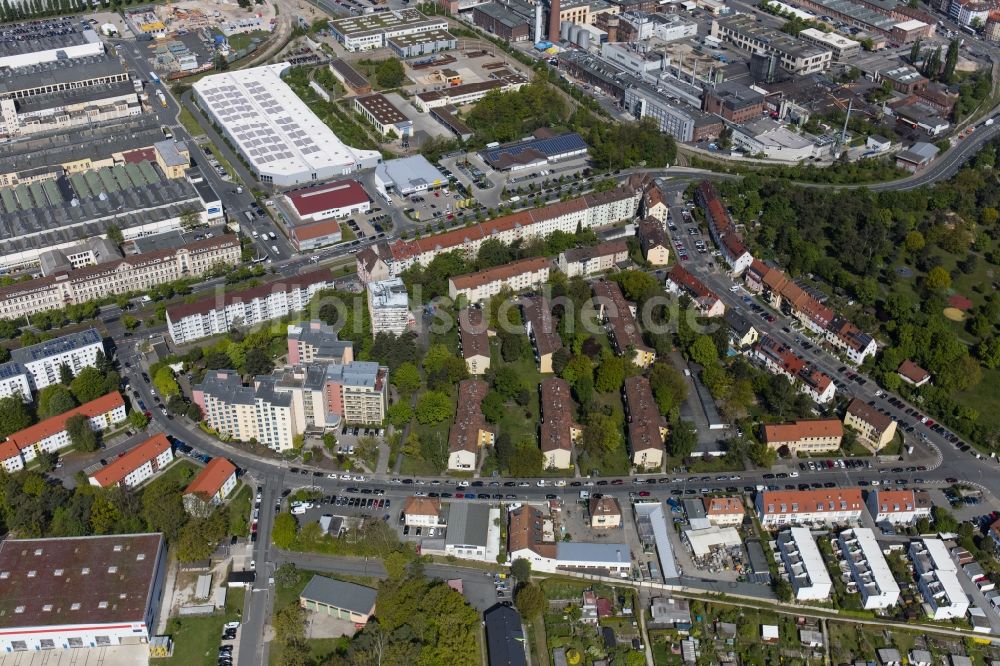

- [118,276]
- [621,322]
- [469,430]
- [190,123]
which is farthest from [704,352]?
[190,123]

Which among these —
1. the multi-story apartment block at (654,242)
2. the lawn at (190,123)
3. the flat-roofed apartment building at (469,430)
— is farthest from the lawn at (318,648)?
the lawn at (190,123)

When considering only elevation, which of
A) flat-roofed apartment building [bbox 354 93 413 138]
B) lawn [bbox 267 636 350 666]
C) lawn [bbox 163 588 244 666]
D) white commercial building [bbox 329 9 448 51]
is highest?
white commercial building [bbox 329 9 448 51]

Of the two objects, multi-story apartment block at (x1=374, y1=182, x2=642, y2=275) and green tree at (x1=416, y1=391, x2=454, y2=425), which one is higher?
multi-story apartment block at (x1=374, y1=182, x2=642, y2=275)

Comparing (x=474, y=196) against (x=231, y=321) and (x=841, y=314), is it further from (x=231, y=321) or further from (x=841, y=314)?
(x=841, y=314)

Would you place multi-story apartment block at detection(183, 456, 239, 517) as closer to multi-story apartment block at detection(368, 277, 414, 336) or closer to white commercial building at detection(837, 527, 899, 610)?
multi-story apartment block at detection(368, 277, 414, 336)

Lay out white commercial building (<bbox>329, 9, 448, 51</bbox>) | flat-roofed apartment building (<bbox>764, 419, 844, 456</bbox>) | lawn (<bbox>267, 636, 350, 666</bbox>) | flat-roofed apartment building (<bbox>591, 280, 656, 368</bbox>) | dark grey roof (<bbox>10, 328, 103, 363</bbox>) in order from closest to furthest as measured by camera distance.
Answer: lawn (<bbox>267, 636, 350, 666</bbox>) → flat-roofed apartment building (<bbox>764, 419, 844, 456</bbox>) → dark grey roof (<bbox>10, 328, 103, 363</bbox>) → flat-roofed apartment building (<bbox>591, 280, 656, 368</bbox>) → white commercial building (<bbox>329, 9, 448, 51</bbox>)

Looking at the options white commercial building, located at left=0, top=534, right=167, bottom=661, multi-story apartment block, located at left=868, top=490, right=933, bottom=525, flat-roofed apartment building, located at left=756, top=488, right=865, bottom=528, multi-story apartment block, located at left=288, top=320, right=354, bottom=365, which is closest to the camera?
white commercial building, located at left=0, top=534, right=167, bottom=661

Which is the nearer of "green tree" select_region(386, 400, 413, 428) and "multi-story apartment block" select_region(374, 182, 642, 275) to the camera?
"green tree" select_region(386, 400, 413, 428)

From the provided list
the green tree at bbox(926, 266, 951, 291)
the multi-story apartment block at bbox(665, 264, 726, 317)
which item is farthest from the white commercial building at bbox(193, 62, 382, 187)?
the green tree at bbox(926, 266, 951, 291)
